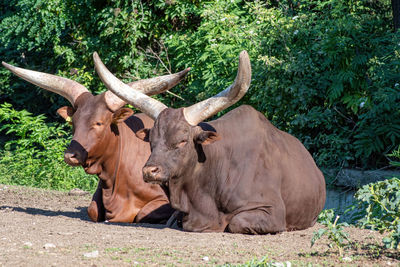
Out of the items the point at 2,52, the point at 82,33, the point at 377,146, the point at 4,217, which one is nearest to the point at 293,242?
the point at 4,217

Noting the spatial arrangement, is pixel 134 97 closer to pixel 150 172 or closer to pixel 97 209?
pixel 150 172

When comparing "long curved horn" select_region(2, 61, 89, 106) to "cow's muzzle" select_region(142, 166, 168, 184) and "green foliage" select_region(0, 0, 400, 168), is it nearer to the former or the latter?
"cow's muzzle" select_region(142, 166, 168, 184)

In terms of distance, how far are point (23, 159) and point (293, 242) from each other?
6839mm

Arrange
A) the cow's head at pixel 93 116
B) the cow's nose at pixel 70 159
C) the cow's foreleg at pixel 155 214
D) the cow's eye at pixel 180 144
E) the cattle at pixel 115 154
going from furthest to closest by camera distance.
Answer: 1. the cow's foreleg at pixel 155 214
2. the cattle at pixel 115 154
3. the cow's head at pixel 93 116
4. the cow's nose at pixel 70 159
5. the cow's eye at pixel 180 144

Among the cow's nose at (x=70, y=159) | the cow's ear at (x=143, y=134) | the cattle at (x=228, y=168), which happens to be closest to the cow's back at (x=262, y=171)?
the cattle at (x=228, y=168)

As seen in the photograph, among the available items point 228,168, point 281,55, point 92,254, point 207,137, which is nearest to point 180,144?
point 207,137

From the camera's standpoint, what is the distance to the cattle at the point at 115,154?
6.64 m

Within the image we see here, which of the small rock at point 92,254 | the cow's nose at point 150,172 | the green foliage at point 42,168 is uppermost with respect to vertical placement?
the cow's nose at point 150,172

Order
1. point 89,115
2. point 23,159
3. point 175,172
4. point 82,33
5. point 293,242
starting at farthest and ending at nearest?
point 82,33
point 23,159
point 89,115
point 175,172
point 293,242

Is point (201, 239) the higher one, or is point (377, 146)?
point (201, 239)

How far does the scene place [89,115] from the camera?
662 centimetres

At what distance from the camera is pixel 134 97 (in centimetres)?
643

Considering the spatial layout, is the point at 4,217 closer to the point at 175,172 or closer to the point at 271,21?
the point at 175,172

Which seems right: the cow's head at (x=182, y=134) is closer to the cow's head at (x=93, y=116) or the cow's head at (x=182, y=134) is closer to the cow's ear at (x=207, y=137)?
the cow's ear at (x=207, y=137)
